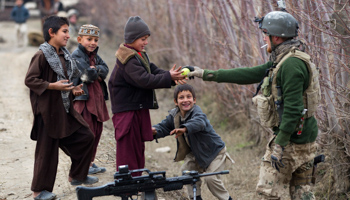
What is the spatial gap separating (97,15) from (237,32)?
1603 centimetres

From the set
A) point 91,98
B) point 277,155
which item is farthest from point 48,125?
point 277,155

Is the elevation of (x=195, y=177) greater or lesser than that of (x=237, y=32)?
lesser

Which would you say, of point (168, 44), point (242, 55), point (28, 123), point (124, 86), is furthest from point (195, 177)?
point (168, 44)

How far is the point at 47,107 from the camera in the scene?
4707mm

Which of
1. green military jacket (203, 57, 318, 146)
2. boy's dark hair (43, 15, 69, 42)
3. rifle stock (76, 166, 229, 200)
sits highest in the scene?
boy's dark hair (43, 15, 69, 42)

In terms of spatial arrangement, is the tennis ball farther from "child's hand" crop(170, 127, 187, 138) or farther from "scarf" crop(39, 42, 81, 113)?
"scarf" crop(39, 42, 81, 113)

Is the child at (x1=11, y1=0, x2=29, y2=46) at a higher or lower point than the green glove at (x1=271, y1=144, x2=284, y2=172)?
higher

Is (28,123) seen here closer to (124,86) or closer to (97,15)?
(124,86)

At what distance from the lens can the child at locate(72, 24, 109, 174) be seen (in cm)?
528

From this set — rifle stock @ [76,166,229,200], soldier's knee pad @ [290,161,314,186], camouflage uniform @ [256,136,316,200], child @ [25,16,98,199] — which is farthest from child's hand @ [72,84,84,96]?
soldier's knee pad @ [290,161,314,186]

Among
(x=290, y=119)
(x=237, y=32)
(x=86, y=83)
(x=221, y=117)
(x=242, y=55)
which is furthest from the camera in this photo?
(x=221, y=117)

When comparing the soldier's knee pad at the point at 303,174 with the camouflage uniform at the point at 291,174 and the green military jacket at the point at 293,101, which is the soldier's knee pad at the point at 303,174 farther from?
the green military jacket at the point at 293,101

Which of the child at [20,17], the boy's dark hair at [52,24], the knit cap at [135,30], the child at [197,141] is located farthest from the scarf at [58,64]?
the child at [20,17]

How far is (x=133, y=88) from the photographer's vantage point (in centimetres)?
469
